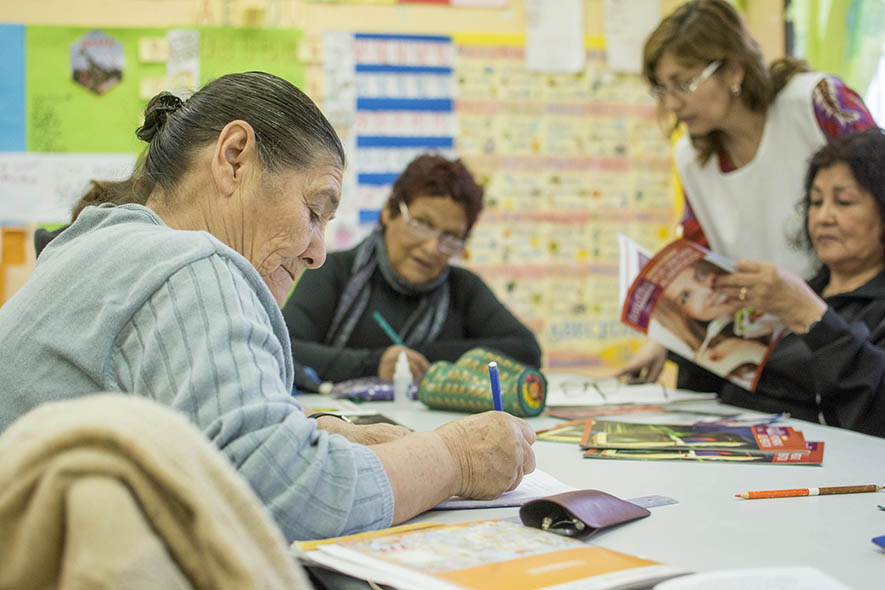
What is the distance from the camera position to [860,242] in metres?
2.00

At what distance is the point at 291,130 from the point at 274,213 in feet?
0.34

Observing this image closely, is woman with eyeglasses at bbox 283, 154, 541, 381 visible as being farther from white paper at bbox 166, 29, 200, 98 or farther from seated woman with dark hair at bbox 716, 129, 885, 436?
white paper at bbox 166, 29, 200, 98

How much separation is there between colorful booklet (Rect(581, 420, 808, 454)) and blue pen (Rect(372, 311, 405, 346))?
1.06 m

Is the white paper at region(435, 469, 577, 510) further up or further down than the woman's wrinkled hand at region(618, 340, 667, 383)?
further up

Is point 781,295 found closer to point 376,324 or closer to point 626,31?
point 376,324

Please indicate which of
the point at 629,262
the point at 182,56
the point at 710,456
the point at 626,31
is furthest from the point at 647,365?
the point at 182,56

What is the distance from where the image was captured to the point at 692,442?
137 cm

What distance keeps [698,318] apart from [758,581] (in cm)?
139

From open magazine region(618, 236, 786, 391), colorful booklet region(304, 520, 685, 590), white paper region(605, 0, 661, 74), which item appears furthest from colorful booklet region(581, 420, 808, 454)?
white paper region(605, 0, 661, 74)

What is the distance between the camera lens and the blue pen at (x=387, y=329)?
98.8 inches

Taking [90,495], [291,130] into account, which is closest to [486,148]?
[291,130]

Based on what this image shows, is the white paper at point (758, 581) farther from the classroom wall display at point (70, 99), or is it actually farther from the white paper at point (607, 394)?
the classroom wall display at point (70, 99)

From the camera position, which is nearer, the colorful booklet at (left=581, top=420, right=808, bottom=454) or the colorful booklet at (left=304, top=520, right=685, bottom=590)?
the colorful booklet at (left=304, top=520, right=685, bottom=590)

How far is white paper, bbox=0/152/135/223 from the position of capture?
120 inches
